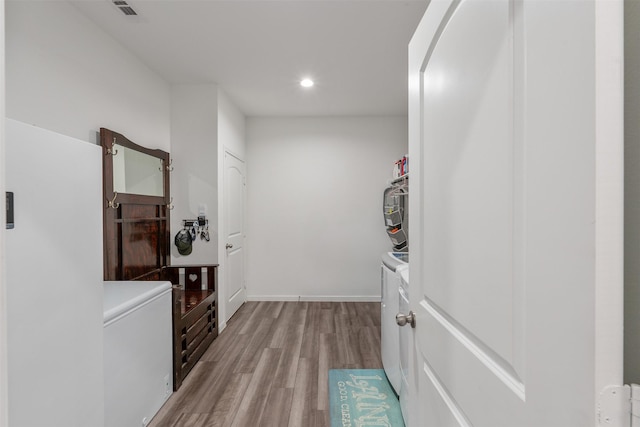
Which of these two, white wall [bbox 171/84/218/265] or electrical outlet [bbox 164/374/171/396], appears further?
white wall [bbox 171/84/218/265]

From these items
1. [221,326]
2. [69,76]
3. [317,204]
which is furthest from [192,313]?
[317,204]

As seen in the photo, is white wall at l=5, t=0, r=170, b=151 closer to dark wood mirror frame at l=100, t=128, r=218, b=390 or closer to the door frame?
dark wood mirror frame at l=100, t=128, r=218, b=390

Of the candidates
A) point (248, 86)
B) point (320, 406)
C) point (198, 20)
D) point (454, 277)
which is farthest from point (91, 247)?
point (248, 86)

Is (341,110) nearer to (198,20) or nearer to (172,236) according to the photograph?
(198,20)

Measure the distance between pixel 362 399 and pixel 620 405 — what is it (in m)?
2.02

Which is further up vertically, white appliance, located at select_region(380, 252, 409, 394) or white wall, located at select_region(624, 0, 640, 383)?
white wall, located at select_region(624, 0, 640, 383)

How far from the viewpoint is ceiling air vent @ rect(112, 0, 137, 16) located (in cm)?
200

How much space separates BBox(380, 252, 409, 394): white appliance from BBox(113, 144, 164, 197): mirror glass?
2.03 meters

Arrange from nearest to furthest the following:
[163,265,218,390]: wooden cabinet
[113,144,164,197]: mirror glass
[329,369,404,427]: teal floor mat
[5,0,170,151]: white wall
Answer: [5,0,170,151]: white wall
[329,369,404,427]: teal floor mat
[163,265,218,390]: wooden cabinet
[113,144,164,197]: mirror glass

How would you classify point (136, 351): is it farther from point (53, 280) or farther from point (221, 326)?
point (221, 326)

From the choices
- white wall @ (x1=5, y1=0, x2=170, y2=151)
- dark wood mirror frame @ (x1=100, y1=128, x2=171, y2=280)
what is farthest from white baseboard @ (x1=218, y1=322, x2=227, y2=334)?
white wall @ (x1=5, y1=0, x2=170, y2=151)

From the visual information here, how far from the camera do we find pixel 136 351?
1.69 meters

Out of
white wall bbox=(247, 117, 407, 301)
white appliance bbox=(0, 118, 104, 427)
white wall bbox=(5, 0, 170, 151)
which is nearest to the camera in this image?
white appliance bbox=(0, 118, 104, 427)

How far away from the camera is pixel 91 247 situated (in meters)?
1.13
